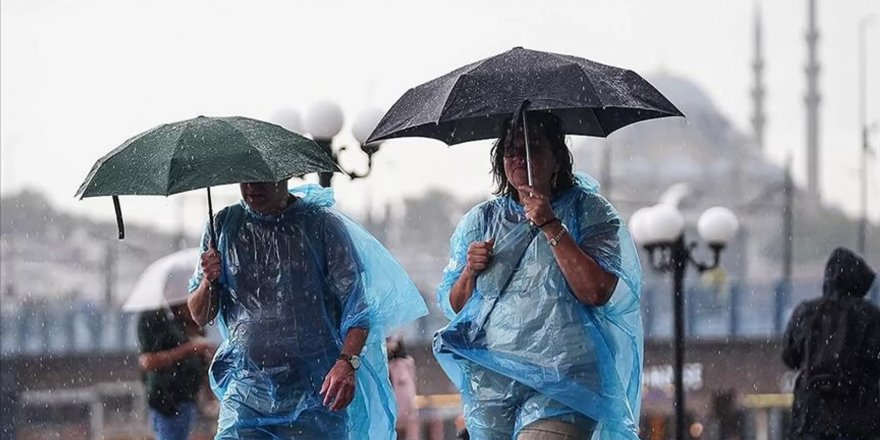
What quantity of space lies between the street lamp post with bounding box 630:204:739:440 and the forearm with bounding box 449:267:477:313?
8.22m

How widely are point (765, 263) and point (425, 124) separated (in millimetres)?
83328

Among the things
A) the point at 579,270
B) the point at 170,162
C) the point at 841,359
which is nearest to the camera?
the point at 579,270

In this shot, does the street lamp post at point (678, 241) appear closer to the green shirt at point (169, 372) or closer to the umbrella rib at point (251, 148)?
the green shirt at point (169, 372)

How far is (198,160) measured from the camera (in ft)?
15.1

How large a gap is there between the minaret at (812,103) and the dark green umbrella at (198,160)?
92161mm

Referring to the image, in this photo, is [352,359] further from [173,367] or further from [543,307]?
[173,367]

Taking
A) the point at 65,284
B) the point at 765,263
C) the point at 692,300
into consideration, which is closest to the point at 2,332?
the point at 692,300

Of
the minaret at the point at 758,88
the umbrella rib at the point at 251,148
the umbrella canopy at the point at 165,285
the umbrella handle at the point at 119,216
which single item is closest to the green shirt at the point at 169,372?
the umbrella canopy at the point at 165,285

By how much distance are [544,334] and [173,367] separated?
143 inches

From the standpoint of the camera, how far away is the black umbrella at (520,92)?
435 cm

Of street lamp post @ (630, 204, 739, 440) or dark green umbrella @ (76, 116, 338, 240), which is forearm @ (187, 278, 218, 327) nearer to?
dark green umbrella @ (76, 116, 338, 240)

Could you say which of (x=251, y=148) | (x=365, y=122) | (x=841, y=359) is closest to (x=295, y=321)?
(x=251, y=148)

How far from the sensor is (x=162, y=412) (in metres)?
7.65

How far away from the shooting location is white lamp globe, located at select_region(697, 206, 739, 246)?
15.3 m
